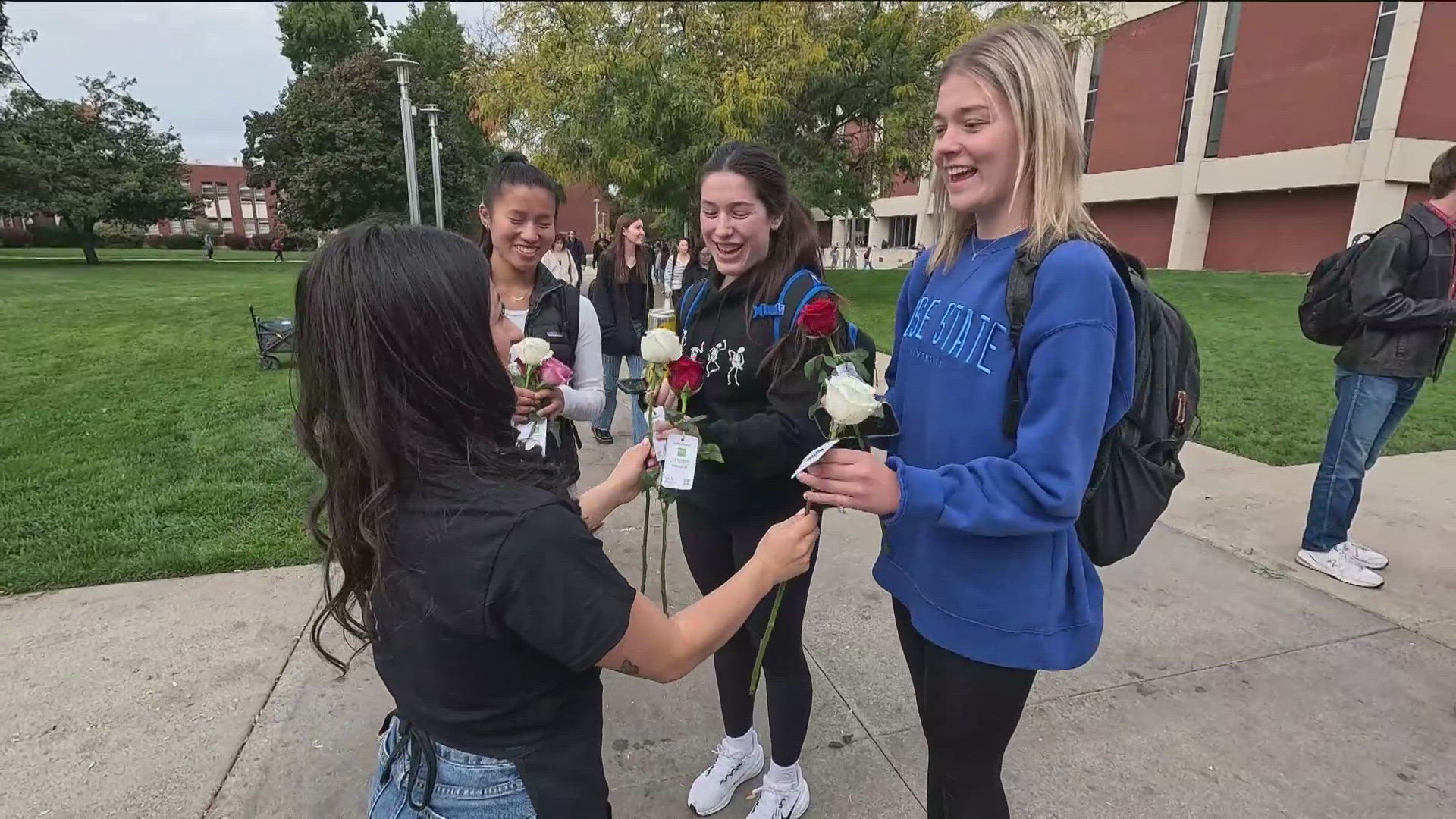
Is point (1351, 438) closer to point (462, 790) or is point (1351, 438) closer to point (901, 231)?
point (462, 790)

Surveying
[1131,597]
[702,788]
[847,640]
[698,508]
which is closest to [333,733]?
[702,788]

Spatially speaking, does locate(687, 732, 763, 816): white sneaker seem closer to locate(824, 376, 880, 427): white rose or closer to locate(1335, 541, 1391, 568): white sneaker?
locate(824, 376, 880, 427): white rose

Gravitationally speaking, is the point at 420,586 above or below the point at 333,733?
above

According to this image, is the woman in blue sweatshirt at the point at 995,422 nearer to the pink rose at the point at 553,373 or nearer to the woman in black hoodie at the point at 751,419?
the woman in black hoodie at the point at 751,419

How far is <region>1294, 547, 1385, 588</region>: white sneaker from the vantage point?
11.4 feet

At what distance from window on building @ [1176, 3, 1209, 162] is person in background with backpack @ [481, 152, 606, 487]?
2678cm

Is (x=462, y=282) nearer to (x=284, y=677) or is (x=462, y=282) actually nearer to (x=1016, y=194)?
(x=1016, y=194)

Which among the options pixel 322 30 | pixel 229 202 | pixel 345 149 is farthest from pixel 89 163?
pixel 229 202

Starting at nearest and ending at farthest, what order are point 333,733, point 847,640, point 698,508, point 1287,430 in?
point 698,508, point 333,733, point 847,640, point 1287,430

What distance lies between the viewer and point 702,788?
219 cm

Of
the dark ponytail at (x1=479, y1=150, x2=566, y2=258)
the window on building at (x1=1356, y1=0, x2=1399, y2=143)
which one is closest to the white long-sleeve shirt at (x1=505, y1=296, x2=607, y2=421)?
the dark ponytail at (x1=479, y1=150, x2=566, y2=258)

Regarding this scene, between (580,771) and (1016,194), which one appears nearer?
(580,771)

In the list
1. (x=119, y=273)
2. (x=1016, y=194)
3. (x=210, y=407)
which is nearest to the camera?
(x=1016, y=194)

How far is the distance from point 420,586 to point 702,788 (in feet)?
4.86
